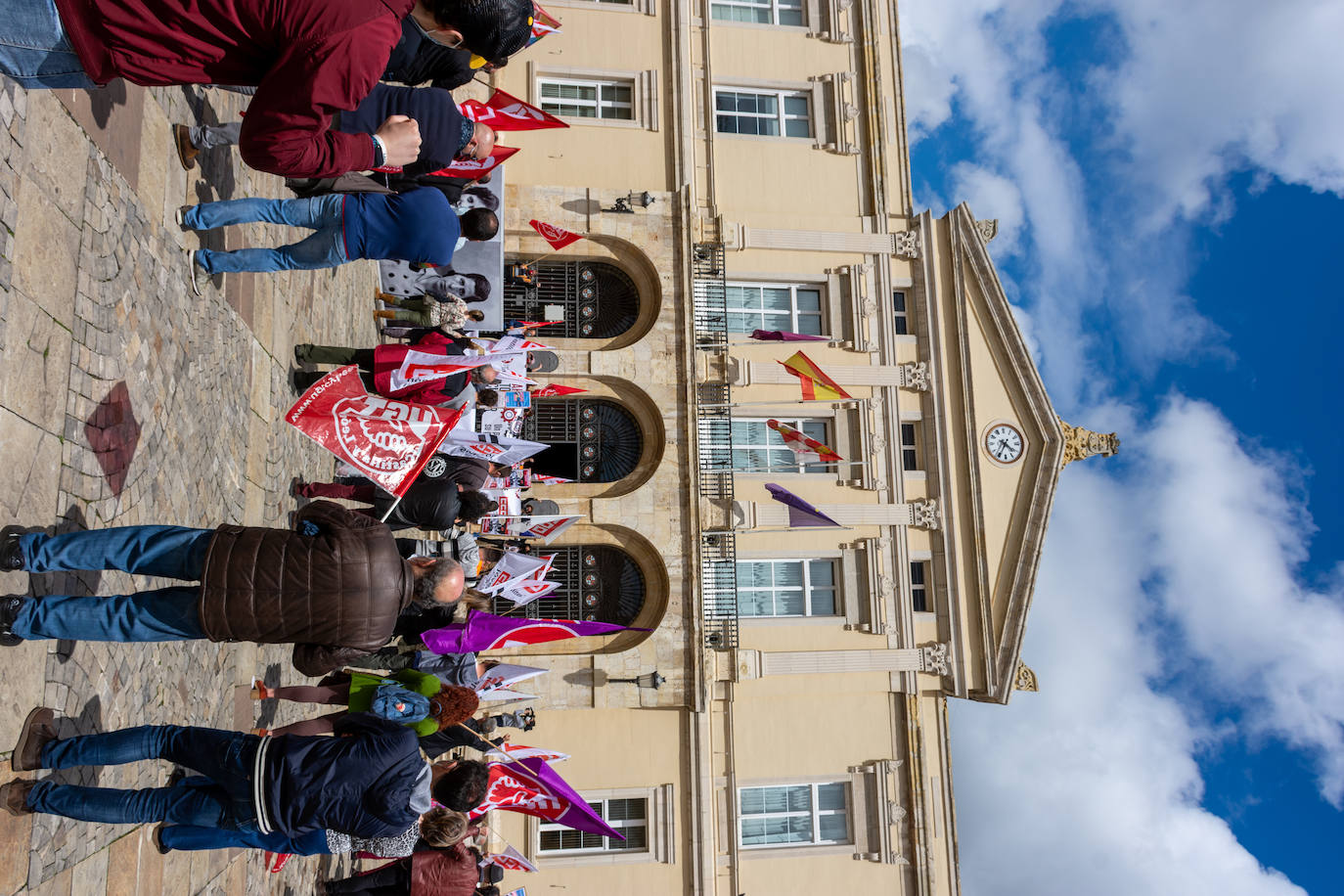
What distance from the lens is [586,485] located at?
15531 mm

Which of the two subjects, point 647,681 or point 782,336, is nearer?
point 647,681

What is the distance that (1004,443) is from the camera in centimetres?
1683

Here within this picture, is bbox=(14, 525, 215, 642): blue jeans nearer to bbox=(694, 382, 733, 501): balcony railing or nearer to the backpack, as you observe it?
the backpack

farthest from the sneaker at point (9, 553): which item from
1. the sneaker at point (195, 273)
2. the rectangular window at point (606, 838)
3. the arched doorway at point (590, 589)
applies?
the rectangular window at point (606, 838)

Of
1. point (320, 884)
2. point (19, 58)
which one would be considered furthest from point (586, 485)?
point (19, 58)

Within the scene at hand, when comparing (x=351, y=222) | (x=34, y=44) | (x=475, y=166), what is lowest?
(x=34, y=44)

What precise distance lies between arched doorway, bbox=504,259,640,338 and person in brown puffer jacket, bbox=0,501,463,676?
11129 mm

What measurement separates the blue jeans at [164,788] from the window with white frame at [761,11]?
1561 centimetres

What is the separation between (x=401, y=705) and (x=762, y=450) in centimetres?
949

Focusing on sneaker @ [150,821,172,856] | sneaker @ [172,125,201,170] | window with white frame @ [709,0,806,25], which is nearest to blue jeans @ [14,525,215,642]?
sneaker @ [150,821,172,856]

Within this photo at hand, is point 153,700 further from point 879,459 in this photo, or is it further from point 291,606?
point 879,459

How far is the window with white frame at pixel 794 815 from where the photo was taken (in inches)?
600

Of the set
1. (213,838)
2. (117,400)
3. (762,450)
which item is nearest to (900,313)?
(762,450)

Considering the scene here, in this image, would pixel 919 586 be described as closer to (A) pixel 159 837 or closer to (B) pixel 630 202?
(B) pixel 630 202
